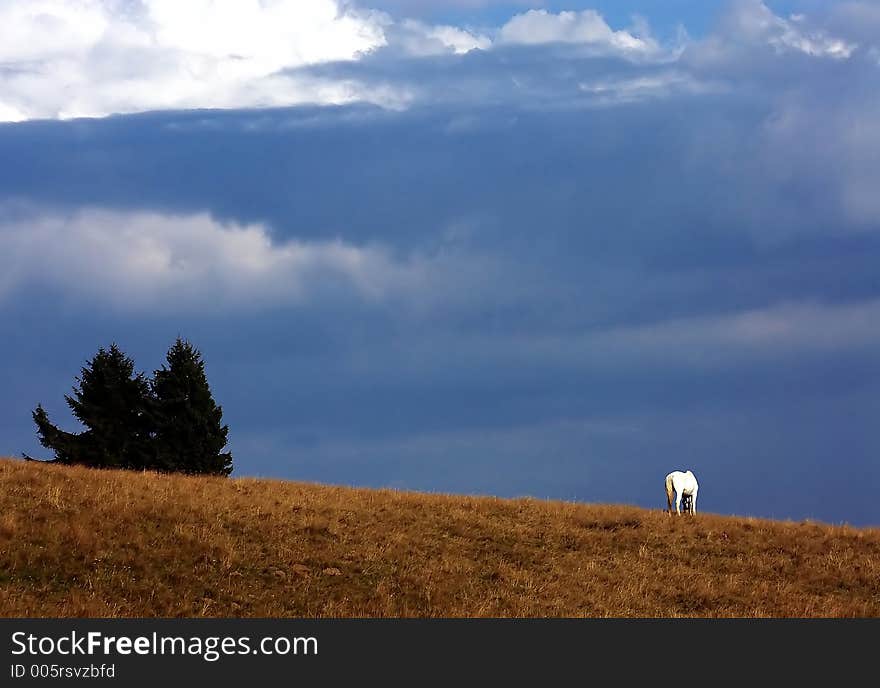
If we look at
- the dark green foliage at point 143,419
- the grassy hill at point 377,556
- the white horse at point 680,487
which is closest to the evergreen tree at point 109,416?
the dark green foliage at point 143,419

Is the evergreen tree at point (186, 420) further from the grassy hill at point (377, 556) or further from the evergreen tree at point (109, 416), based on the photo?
the grassy hill at point (377, 556)

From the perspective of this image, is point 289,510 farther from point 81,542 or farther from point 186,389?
point 186,389

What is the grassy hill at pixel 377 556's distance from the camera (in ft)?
90.0

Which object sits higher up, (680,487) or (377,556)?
(680,487)

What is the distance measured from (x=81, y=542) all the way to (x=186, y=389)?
31.9 m

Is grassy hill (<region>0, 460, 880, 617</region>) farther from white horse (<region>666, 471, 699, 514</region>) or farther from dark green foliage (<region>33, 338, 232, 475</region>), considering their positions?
Result: dark green foliage (<region>33, 338, 232, 475</region>)

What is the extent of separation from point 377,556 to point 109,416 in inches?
1334

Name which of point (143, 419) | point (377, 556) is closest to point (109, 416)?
point (143, 419)

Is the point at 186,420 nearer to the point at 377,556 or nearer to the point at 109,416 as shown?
the point at 109,416

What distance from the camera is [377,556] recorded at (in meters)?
31.0

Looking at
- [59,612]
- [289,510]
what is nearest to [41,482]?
[289,510]

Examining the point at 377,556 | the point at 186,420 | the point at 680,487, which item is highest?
the point at 186,420

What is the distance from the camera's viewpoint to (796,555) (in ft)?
117

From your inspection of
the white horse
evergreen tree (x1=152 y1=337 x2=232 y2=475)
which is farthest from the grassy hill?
evergreen tree (x1=152 y1=337 x2=232 y2=475)
